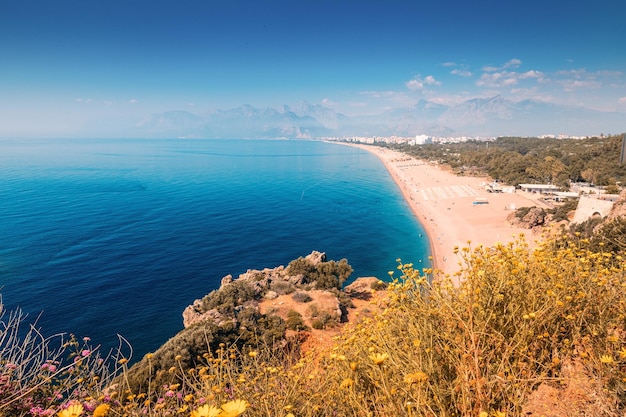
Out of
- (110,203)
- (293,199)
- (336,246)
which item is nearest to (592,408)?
(336,246)

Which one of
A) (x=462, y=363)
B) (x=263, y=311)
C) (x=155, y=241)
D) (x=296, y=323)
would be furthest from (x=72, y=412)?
(x=155, y=241)

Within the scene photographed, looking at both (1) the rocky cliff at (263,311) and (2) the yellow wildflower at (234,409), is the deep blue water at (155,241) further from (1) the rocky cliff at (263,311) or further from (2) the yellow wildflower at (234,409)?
(2) the yellow wildflower at (234,409)

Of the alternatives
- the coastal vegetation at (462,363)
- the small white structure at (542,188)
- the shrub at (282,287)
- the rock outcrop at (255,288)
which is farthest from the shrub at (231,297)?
the small white structure at (542,188)

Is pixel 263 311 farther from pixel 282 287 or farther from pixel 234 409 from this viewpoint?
pixel 234 409

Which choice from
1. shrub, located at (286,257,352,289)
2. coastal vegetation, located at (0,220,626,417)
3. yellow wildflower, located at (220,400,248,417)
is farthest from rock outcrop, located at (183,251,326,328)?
yellow wildflower, located at (220,400,248,417)

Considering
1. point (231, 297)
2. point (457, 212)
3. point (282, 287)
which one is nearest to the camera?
point (231, 297)

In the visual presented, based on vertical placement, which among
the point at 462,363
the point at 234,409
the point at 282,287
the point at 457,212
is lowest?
the point at 282,287

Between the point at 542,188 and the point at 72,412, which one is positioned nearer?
the point at 72,412

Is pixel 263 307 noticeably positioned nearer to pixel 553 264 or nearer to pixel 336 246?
pixel 553 264
